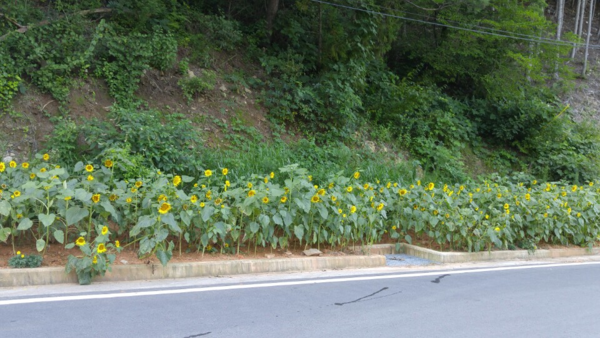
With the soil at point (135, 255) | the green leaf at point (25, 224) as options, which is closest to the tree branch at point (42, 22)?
the soil at point (135, 255)

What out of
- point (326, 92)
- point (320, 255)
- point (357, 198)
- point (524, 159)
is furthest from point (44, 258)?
point (524, 159)

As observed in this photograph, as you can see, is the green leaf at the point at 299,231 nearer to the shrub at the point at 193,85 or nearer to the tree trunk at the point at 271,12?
the shrub at the point at 193,85

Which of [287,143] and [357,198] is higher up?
[287,143]

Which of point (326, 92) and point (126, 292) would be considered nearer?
point (126, 292)

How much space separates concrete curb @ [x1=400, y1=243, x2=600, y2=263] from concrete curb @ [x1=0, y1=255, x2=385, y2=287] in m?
1.20

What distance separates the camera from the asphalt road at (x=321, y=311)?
16.0ft

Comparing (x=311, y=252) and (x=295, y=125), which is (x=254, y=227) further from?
(x=295, y=125)

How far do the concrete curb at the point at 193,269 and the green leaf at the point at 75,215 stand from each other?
0.58 metres

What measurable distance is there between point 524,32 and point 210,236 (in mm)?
16238

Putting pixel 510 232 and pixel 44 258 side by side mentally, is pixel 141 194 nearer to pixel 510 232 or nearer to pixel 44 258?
pixel 44 258

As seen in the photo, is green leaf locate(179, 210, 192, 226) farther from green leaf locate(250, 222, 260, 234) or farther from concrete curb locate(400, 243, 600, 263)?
concrete curb locate(400, 243, 600, 263)

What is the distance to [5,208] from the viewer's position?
20.7ft

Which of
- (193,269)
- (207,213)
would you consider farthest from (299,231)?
(193,269)

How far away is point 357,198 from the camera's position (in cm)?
934
